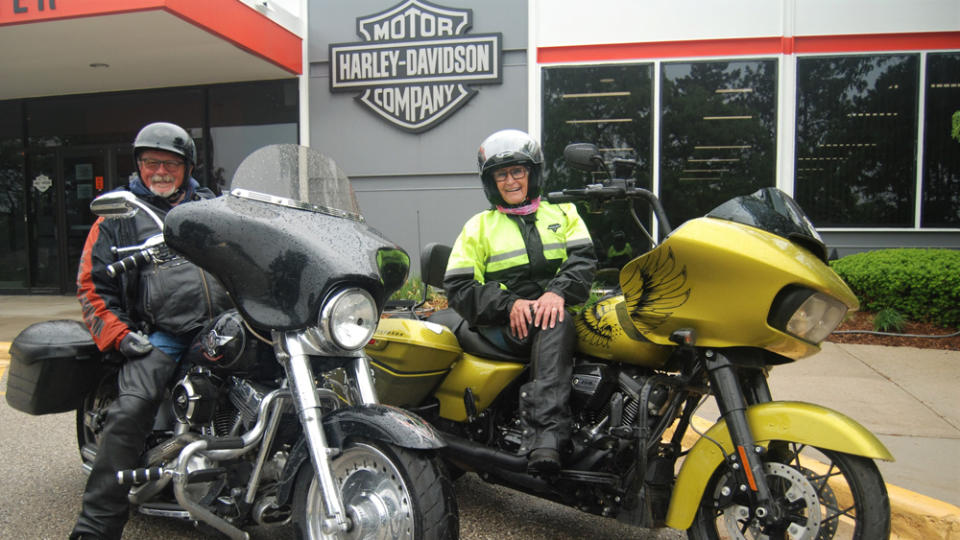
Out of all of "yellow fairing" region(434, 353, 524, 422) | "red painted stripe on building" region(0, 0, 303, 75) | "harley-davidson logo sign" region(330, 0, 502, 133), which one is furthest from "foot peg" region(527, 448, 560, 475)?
"harley-davidson logo sign" region(330, 0, 502, 133)

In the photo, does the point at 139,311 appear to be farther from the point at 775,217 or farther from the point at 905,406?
the point at 905,406

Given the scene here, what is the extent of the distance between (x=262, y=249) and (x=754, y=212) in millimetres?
1765

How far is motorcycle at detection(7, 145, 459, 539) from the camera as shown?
2195mm

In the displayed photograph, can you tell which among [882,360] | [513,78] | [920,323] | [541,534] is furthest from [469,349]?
[513,78]

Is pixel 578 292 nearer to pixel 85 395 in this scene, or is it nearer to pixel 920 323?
pixel 85 395

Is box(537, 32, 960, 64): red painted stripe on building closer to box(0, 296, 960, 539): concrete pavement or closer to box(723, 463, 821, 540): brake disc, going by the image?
box(0, 296, 960, 539): concrete pavement

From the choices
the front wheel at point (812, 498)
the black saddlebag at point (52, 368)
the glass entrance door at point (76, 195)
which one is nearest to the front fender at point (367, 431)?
the front wheel at point (812, 498)

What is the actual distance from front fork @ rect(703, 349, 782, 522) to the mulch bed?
5.56 m

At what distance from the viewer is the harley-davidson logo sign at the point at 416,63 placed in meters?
9.88

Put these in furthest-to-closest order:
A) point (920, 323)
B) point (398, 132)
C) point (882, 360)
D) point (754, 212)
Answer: point (398, 132), point (920, 323), point (882, 360), point (754, 212)

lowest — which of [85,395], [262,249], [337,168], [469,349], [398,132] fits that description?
[85,395]

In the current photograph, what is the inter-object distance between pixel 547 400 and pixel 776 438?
870 millimetres

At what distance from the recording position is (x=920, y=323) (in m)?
7.50

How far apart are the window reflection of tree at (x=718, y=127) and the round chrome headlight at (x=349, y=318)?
26.0ft
